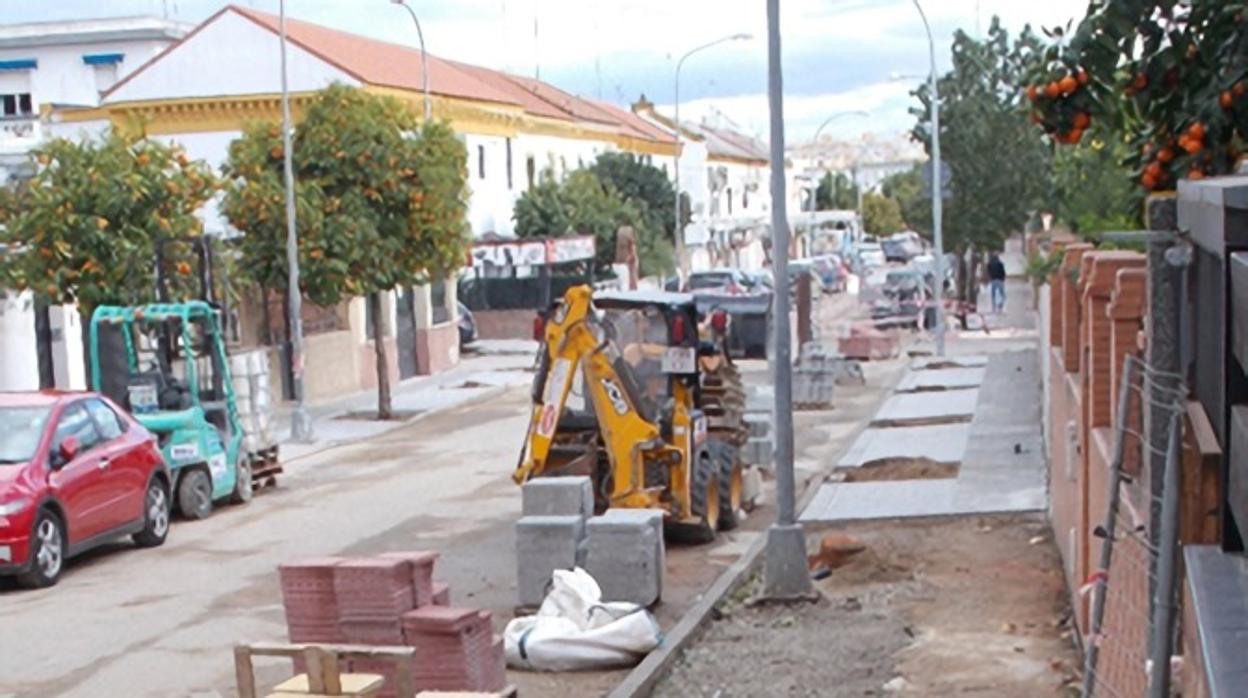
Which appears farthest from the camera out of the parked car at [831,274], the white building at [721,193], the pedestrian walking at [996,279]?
the white building at [721,193]

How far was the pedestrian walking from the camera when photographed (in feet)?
167

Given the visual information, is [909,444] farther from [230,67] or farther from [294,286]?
[230,67]

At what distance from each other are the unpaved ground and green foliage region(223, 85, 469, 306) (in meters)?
15.7

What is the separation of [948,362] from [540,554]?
87.1 feet

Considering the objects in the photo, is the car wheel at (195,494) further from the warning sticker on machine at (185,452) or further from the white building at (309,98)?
the white building at (309,98)

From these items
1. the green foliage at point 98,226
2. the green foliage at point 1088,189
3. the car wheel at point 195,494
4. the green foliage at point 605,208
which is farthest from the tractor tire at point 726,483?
the green foliage at point 605,208

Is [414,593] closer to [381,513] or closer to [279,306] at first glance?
[381,513]

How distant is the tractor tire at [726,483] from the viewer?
18.5 meters

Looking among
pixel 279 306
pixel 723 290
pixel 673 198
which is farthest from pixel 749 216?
pixel 279 306

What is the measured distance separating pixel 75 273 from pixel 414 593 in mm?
14938

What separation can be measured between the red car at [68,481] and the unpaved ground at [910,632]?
6208 millimetres

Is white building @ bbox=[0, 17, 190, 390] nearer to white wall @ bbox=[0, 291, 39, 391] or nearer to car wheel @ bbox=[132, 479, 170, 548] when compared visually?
white wall @ bbox=[0, 291, 39, 391]

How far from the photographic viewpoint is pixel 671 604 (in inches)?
586

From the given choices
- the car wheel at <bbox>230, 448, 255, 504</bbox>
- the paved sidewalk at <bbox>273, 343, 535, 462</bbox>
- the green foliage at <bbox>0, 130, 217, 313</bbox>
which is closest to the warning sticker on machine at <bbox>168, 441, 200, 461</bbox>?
the car wheel at <bbox>230, 448, 255, 504</bbox>
